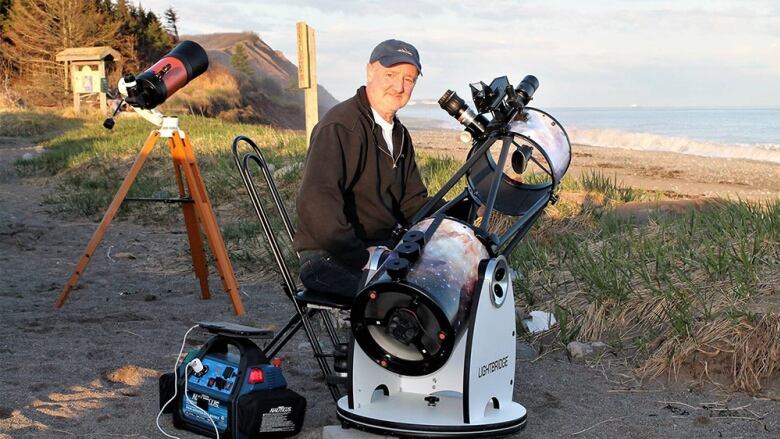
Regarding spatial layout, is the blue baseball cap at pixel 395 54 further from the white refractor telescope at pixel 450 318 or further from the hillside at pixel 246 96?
the hillside at pixel 246 96

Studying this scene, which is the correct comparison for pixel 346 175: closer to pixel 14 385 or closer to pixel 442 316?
pixel 442 316

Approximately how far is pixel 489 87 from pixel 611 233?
332cm

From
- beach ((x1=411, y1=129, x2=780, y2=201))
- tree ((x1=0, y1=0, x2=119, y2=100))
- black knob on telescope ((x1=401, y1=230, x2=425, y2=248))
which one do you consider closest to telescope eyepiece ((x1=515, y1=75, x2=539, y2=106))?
black knob on telescope ((x1=401, y1=230, x2=425, y2=248))

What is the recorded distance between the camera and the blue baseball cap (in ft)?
13.6

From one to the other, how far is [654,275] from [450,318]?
2592 millimetres

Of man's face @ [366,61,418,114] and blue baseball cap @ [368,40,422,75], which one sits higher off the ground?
blue baseball cap @ [368,40,422,75]

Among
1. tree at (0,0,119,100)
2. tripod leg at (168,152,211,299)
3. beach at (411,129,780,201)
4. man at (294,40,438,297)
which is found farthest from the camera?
tree at (0,0,119,100)

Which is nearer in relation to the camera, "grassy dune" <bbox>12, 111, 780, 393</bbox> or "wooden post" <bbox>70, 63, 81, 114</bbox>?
"grassy dune" <bbox>12, 111, 780, 393</bbox>

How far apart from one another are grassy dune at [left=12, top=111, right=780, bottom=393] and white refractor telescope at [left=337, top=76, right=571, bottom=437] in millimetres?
1332

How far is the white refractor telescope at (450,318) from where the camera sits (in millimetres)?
3244

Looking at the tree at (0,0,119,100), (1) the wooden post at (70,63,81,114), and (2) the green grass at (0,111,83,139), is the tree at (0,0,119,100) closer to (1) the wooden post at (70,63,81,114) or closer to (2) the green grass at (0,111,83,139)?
(1) the wooden post at (70,63,81,114)

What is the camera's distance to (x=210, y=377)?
3766 mm

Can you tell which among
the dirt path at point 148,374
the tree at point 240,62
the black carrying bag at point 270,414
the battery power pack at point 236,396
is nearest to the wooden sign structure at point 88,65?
the tree at point 240,62

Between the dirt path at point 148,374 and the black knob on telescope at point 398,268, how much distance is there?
3.26 feet
